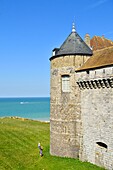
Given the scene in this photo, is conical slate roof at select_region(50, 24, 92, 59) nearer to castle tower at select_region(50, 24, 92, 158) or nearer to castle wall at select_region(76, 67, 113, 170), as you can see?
castle tower at select_region(50, 24, 92, 158)

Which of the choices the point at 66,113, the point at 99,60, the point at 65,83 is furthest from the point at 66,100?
the point at 99,60

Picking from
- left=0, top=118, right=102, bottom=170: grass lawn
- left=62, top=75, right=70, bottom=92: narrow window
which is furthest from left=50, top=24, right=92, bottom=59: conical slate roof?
left=0, top=118, right=102, bottom=170: grass lawn

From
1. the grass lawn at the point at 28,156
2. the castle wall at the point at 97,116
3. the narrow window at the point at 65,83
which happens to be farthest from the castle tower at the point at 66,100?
the grass lawn at the point at 28,156

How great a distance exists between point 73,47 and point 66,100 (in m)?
4.50

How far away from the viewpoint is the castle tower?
20.8 metres

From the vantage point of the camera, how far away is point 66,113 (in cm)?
2106

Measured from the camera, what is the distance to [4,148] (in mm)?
23984

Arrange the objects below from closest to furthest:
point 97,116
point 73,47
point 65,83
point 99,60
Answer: point 97,116
point 99,60
point 65,83
point 73,47

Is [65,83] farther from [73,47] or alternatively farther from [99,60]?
[99,60]

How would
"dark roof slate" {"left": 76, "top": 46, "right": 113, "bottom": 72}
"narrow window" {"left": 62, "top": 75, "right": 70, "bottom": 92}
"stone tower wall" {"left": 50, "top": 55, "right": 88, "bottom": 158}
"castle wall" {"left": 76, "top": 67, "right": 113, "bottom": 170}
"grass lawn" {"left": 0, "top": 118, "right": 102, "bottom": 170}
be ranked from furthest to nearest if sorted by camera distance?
"narrow window" {"left": 62, "top": 75, "right": 70, "bottom": 92} → "stone tower wall" {"left": 50, "top": 55, "right": 88, "bottom": 158} → "grass lawn" {"left": 0, "top": 118, "right": 102, "bottom": 170} → "dark roof slate" {"left": 76, "top": 46, "right": 113, "bottom": 72} → "castle wall" {"left": 76, "top": 67, "right": 113, "bottom": 170}

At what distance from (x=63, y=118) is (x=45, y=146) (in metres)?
5.67

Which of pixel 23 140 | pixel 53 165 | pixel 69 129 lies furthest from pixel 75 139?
pixel 23 140

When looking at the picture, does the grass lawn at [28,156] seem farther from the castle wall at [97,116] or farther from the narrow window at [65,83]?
the narrow window at [65,83]

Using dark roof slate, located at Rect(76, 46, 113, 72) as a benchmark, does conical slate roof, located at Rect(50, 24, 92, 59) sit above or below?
above
